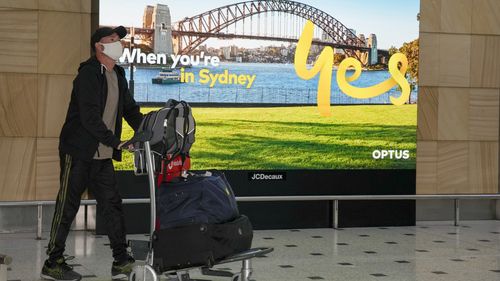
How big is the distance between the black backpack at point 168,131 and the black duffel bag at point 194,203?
0.17 metres

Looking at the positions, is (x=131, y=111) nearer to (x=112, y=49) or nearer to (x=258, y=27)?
(x=112, y=49)

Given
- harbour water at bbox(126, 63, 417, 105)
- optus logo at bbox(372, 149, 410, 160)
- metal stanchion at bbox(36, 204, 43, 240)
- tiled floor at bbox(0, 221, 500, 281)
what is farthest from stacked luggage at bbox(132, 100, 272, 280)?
optus logo at bbox(372, 149, 410, 160)

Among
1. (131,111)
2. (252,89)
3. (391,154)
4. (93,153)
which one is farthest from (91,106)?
(391,154)

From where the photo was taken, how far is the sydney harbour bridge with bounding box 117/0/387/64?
8320mm

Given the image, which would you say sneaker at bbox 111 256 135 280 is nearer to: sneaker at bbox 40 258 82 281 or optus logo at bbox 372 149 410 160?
sneaker at bbox 40 258 82 281

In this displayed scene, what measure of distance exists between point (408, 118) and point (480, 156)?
3.00ft

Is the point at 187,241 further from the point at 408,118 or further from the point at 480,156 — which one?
the point at 480,156

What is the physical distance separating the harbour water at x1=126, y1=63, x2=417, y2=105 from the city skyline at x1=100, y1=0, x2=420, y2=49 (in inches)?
9.4

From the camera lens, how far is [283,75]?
28.3 ft

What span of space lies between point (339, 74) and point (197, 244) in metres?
4.52

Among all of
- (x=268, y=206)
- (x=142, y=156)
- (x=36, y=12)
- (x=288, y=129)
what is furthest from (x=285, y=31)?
(x=142, y=156)

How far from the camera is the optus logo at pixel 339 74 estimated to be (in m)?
8.75

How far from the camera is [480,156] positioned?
934cm

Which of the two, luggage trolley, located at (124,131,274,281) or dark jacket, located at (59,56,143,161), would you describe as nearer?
luggage trolley, located at (124,131,274,281)
